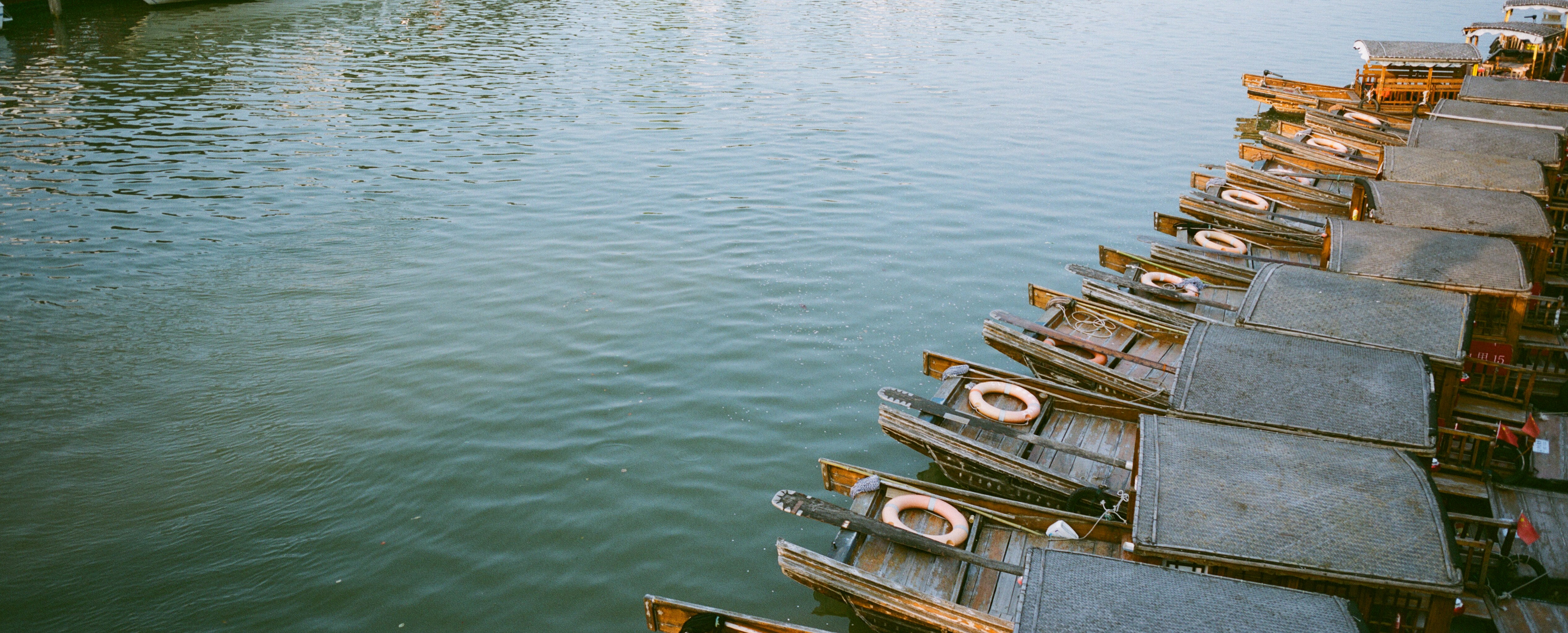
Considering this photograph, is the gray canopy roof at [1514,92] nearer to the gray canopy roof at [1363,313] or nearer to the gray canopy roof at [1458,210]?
the gray canopy roof at [1458,210]

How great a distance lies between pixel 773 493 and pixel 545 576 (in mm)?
2738

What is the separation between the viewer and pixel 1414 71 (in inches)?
985

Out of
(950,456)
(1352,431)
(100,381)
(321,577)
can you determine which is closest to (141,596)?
(321,577)

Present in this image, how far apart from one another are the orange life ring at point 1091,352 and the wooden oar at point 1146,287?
1.89m

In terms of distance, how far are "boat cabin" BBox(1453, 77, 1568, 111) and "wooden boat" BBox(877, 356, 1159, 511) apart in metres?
14.3

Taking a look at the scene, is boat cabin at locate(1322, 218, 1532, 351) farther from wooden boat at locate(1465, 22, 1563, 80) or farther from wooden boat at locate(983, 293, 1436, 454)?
wooden boat at locate(1465, 22, 1563, 80)

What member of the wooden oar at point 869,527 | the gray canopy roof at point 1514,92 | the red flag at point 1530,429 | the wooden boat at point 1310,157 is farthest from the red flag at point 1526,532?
the gray canopy roof at point 1514,92

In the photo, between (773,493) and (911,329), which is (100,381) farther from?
(911,329)

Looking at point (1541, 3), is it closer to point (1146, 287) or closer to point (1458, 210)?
point (1458, 210)

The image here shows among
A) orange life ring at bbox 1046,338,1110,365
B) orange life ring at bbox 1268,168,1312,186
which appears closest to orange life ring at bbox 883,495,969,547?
orange life ring at bbox 1046,338,1110,365

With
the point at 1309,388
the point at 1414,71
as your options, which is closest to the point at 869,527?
the point at 1309,388

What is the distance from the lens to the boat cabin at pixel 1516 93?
1908 centimetres

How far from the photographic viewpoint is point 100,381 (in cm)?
1315

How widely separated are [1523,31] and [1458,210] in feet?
61.6
